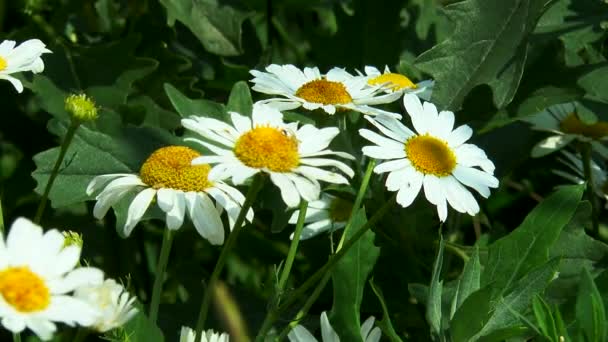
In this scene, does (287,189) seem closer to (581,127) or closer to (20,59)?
(20,59)

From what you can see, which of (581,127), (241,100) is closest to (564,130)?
(581,127)

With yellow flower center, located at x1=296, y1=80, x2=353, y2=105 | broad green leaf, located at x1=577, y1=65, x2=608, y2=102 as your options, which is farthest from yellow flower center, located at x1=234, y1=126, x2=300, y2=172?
broad green leaf, located at x1=577, y1=65, x2=608, y2=102

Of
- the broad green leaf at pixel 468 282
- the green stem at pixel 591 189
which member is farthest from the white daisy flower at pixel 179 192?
the green stem at pixel 591 189

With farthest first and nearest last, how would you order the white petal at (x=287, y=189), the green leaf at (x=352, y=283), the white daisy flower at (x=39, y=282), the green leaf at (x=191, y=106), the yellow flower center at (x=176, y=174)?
the green leaf at (x=191, y=106) → the green leaf at (x=352, y=283) → the yellow flower center at (x=176, y=174) → the white petal at (x=287, y=189) → the white daisy flower at (x=39, y=282)

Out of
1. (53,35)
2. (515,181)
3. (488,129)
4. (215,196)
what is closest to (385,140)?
(215,196)

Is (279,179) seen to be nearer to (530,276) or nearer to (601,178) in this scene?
(530,276)

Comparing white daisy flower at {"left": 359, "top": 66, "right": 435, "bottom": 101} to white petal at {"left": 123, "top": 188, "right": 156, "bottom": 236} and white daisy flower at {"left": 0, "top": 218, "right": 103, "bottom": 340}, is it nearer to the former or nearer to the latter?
white petal at {"left": 123, "top": 188, "right": 156, "bottom": 236}

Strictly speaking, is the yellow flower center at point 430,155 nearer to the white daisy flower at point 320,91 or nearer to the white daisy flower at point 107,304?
the white daisy flower at point 320,91
